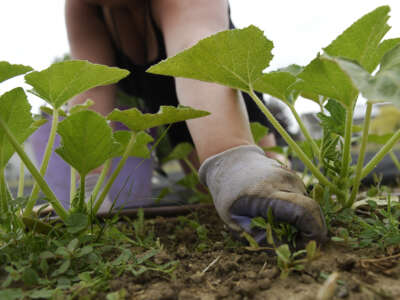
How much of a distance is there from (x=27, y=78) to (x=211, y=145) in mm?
386

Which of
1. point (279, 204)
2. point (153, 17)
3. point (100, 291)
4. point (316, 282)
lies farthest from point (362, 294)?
point (153, 17)

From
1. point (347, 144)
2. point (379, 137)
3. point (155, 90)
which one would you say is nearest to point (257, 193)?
point (347, 144)

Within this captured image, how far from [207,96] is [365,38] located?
0.34 metres

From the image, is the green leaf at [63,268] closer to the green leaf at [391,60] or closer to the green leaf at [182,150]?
the green leaf at [391,60]

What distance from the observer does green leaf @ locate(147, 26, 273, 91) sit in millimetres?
573

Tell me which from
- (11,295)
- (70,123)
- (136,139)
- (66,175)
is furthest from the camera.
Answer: (66,175)

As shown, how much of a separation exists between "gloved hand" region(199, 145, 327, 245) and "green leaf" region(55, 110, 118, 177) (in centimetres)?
22

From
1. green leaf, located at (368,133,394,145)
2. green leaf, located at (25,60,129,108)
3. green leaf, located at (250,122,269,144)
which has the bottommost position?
green leaf, located at (368,133,394,145)

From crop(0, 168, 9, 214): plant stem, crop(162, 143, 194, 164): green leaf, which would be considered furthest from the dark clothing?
crop(0, 168, 9, 214): plant stem

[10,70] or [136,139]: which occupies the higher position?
[10,70]

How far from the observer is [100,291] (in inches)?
18.4

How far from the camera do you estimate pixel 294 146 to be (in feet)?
2.13

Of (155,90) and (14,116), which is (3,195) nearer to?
(14,116)

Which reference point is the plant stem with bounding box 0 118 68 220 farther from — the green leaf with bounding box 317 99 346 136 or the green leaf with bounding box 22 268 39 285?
the green leaf with bounding box 317 99 346 136
